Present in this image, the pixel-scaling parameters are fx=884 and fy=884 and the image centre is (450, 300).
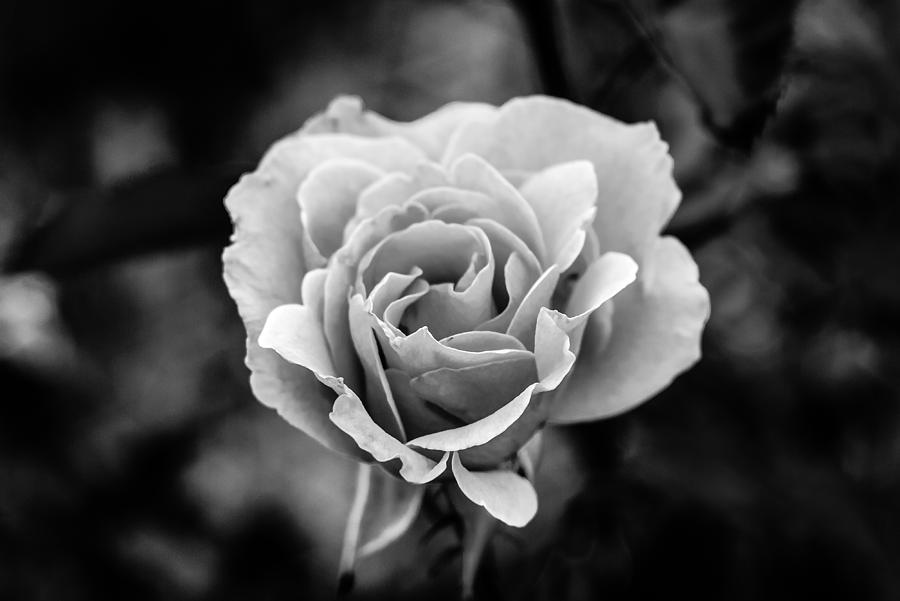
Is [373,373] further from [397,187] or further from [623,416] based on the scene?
[623,416]

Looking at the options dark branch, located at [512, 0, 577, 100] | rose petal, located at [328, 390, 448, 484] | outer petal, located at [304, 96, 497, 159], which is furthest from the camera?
dark branch, located at [512, 0, 577, 100]

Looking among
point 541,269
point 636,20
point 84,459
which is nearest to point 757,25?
point 636,20

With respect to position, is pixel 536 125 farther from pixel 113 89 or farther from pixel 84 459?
pixel 113 89

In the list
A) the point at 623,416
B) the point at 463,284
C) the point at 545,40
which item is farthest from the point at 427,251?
the point at 623,416

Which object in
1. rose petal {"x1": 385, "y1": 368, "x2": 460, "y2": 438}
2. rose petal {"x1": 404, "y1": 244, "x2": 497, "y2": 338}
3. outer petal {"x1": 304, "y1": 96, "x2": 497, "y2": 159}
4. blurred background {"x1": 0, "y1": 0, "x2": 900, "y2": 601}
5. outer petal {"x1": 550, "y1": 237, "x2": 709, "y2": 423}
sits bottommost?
blurred background {"x1": 0, "y1": 0, "x2": 900, "y2": 601}

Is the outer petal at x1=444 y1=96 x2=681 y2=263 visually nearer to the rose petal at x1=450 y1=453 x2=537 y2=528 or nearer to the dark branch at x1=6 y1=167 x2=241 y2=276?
the rose petal at x1=450 y1=453 x2=537 y2=528

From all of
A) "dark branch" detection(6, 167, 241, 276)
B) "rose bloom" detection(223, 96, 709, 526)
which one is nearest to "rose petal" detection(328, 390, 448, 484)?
"rose bloom" detection(223, 96, 709, 526)
